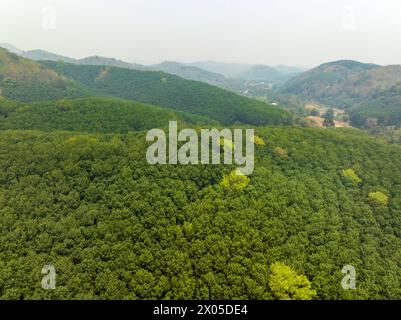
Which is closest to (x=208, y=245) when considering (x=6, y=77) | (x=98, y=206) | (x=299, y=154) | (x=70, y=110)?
(x=98, y=206)

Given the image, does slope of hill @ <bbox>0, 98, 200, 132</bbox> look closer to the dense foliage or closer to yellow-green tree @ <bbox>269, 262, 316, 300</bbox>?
the dense foliage

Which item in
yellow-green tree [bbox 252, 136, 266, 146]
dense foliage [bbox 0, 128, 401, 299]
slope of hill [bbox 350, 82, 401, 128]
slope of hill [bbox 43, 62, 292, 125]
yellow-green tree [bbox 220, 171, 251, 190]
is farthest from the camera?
slope of hill [bbox 350, 82, 401, 128]

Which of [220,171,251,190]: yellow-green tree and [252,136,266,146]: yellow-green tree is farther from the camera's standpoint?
[252,136,266,146]: yellow-green tree

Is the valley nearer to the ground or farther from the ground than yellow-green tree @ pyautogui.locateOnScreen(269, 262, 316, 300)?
farther from the ground

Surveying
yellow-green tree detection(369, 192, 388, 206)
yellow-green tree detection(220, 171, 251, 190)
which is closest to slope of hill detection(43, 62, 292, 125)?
yellow-green tree detection(369, 192, 388, 206)

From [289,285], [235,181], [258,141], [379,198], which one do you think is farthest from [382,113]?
[289,285]

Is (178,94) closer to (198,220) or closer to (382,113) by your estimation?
(382,113)

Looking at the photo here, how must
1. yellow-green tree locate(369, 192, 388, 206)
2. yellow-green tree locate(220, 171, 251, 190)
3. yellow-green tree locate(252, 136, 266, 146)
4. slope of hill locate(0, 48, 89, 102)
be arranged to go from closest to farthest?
yellow-green tree locate(220, 171, 251, 190) → yellow-green tree locate(369, 192, 388, 206) → yellow-green tree locate(252, 136, 266, 146) → slope of hill locate(0, 48, 89, 102)

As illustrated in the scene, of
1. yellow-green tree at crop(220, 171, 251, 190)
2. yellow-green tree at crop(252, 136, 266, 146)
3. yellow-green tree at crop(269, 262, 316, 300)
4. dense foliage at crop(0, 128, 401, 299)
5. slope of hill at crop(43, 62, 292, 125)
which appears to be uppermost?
slope of hill at crop(43, 62, 292, 125)
